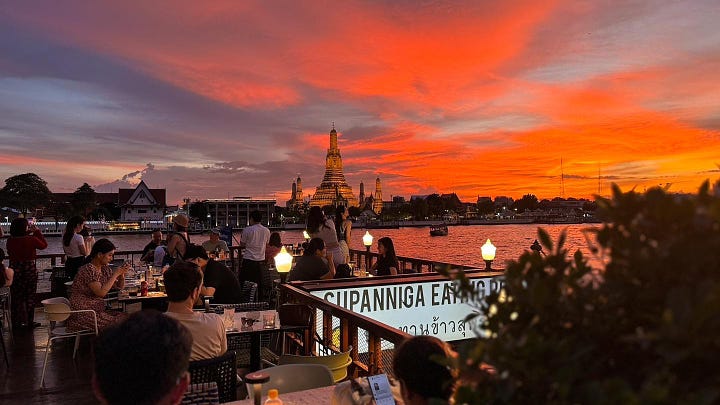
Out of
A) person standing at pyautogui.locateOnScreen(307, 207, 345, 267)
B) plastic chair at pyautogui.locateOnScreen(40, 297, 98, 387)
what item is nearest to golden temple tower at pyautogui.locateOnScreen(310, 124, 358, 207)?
person standing at pyautogui.locateOnScreen(307, 207, 345, 267)

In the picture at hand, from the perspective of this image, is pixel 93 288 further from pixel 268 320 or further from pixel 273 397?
pixel 273 397

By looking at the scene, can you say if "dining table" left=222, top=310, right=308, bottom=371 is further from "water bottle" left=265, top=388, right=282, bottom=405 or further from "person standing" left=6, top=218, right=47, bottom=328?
"person standing" left=6, top=218, right=47, bottom=328

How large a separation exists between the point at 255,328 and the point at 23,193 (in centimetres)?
10815

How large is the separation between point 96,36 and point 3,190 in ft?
312

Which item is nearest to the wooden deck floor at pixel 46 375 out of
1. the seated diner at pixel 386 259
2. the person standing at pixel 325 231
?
the person standing at pixel 325 231

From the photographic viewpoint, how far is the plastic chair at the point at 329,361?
4.17 metres

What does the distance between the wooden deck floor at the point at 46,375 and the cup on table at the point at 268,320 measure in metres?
2.20

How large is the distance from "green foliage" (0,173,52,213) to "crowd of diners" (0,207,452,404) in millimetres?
98332

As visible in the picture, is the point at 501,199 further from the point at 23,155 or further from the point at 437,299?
the point at 437,299

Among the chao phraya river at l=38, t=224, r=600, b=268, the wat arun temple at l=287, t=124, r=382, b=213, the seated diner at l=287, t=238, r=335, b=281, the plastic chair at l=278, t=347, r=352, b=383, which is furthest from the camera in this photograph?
the wat arun temple at l=287, t=124, r=382, b=213

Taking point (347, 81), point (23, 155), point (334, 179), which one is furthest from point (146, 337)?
point (334, 179)

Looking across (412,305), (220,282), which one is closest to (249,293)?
(220,282)

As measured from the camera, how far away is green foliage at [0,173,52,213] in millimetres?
91750

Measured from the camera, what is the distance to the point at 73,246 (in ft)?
31.7
